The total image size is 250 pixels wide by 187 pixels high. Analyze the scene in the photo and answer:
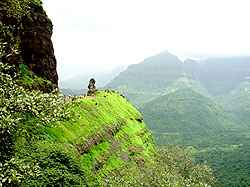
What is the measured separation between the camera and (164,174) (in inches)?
1388

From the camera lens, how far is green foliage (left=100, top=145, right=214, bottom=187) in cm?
2947

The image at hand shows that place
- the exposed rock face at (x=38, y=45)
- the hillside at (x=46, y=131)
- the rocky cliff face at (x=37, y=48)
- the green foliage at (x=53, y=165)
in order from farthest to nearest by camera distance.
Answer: the exposed rock face at (x=38, y=45)
the rocky cliff face at (x=37, y=48)
the green foliage at (x=53, y=165)
the hillside at (x=46, y=131)

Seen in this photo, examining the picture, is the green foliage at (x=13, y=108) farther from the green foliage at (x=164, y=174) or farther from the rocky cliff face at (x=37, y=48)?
the rocky cliff face at (x=37, y=48)

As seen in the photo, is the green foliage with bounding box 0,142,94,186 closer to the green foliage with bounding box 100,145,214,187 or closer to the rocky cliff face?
the green foliage with bounding box 100,145,214,187

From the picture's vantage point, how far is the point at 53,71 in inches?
2170

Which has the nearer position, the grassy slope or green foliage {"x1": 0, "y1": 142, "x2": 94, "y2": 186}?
green foliage {"x1": 0, "y1": 142, "x2": 94, "y2": 186}

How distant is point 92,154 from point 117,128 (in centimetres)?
2455

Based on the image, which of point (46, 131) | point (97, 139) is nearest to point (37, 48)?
point (46, 131)

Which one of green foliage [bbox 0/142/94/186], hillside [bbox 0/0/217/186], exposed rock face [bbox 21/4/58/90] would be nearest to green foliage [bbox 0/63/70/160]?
hillside [bbox 0/0/217/186]

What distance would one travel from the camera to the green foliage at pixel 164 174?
29473 millimetres

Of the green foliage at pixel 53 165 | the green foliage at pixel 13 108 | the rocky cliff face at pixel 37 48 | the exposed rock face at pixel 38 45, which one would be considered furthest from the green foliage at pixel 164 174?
the exposed rock face at pixel 38 45

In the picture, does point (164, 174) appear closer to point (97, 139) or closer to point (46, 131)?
point (97, 139)

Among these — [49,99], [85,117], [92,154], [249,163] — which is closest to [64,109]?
[49,99]

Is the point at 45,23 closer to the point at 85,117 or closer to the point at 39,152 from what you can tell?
the point at 85,117
